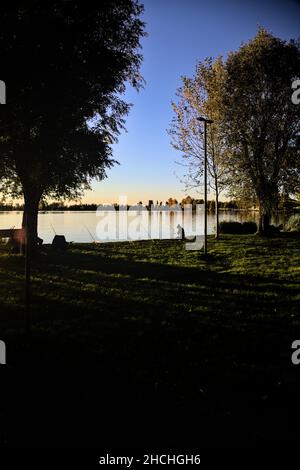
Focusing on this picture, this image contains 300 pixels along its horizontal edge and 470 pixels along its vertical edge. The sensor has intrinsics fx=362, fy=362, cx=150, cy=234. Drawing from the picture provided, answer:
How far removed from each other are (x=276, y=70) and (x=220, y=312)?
2536 centimetres

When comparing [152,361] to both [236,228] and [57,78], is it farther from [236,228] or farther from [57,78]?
[236,228]

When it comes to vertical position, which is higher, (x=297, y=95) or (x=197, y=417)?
(x=297, y=95)

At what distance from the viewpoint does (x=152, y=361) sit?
21.5 feet

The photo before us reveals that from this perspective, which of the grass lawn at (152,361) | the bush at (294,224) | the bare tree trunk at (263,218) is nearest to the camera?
the grass lawn at (152,361)

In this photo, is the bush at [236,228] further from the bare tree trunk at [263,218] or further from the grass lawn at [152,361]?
the grass lawn at [152,361]

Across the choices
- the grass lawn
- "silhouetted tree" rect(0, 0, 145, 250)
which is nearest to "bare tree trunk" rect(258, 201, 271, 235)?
"silhouetted tree" rect(0, 0, 145, 250)

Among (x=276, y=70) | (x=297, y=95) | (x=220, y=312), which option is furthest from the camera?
(x=276, y=70)

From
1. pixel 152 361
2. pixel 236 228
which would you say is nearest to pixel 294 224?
pixel 236 228

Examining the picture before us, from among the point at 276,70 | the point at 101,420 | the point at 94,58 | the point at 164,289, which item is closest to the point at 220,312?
the point at 164,289

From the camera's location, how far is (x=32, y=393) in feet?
17.7

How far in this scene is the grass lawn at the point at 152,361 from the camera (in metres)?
4.62

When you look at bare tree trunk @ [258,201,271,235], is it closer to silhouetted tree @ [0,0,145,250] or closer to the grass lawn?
silhouetted tree @ [0,0,145,250]

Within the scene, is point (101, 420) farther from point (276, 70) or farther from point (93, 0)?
point (276, 70)

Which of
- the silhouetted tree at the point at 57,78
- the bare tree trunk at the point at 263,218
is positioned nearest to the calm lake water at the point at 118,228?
the bare tree trunk at the point at 263,218
